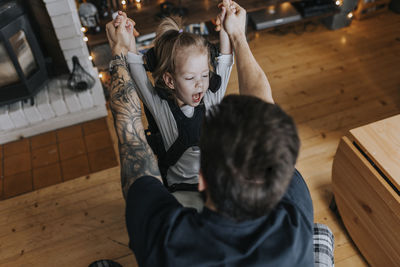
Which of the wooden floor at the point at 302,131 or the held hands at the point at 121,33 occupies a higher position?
the held hands at the point at 121,33

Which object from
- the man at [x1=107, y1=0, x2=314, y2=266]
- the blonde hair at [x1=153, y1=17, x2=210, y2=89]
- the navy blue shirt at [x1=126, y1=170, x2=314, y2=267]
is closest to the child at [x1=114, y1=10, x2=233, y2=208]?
the blonde hair at [x1=153, y1=17, x2=210, y2=89]

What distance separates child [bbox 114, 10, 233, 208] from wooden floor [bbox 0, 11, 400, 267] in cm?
74

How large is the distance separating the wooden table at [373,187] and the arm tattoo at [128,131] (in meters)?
0.96

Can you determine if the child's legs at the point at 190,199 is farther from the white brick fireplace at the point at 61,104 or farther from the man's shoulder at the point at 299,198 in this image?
the white brick fireplace at the point at 61,104

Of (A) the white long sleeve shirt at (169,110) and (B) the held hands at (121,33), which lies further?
(A) the white long sleeve shirt at (169,110)

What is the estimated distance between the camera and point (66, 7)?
201 centimetres

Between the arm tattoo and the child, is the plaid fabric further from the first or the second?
the arm tattoo

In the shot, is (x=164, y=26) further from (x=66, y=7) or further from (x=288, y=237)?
(x=66, y=7)

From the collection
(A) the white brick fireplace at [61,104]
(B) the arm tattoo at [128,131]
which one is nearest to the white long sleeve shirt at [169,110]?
(B) the arm tattoo at [128,131]

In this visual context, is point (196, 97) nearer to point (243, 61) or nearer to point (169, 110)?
point (169, 110)

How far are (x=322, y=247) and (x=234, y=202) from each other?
660 mm

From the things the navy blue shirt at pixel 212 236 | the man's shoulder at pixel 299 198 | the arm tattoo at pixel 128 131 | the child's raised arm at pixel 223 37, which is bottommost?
the man's shoulder at pixel 299 198

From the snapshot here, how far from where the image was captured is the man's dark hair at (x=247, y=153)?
595mm

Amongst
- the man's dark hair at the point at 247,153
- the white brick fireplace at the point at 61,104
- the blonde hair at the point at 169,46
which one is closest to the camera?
the man's dark hair at the point at 247,153
